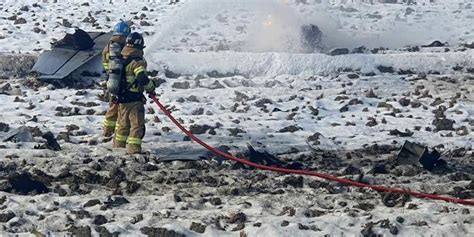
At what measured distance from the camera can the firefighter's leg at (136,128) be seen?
11.4 m

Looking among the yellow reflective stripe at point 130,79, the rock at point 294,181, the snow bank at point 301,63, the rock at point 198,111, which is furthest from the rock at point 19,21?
the rock at point 294,181

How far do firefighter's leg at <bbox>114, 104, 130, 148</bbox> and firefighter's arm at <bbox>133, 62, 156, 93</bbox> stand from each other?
1.68ft

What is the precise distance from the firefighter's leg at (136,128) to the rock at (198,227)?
3353mm

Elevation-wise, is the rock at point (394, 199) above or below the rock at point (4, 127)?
above

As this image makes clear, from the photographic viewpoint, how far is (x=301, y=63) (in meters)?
17.8

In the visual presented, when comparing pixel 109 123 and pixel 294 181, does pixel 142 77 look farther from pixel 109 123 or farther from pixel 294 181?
pixel 294 181

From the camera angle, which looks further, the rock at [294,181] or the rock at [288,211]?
the rock at [294,181]

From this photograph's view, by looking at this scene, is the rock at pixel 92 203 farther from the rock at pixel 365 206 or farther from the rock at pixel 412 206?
the rock at pixel 412 206

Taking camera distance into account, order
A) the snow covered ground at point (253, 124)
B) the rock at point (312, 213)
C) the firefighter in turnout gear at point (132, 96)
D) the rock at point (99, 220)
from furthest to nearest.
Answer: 1. the firefighter in turnout gear at point (132, 96)
2. the rock at point (312, 213)
3. the snow covered ground at point (253, 124)
4. the rock at point (99, 220)

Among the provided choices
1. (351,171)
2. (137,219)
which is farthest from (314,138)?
(137,219)

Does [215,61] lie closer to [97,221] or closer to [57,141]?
[57,141]

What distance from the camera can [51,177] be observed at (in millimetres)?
9852

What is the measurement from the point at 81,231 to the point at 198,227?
1.11 m

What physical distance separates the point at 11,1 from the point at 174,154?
18735mm
